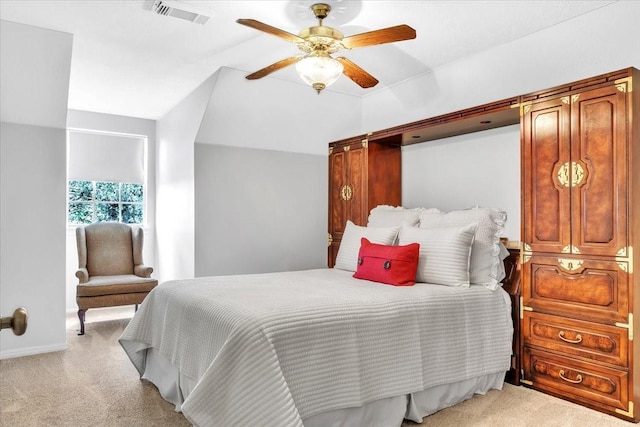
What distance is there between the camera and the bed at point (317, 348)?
200 centimetres

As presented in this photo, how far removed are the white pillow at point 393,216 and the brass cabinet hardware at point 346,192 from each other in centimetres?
58

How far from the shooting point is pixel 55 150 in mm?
3963

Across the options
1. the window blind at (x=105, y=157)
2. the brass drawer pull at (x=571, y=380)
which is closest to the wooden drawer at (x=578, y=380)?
the brass drawer pull at (x=571, y=380)

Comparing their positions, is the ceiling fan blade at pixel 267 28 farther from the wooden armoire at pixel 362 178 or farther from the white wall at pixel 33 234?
the white wall at pixel 33 234

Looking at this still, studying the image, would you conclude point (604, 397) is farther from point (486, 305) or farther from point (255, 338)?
point (255, 338)

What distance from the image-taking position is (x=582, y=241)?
9.07 feet

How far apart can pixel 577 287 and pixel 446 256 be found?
81 centimetres

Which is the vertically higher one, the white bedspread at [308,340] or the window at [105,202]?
the window at [105,202]

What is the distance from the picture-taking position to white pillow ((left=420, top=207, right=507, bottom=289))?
3.10 m

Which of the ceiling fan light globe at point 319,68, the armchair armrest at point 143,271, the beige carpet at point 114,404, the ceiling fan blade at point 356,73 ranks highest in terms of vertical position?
the ceiling fan blade at point 356,73

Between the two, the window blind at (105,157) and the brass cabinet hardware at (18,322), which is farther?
the window blind at (105,157)

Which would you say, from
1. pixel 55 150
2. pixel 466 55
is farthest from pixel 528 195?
pixel 55 150

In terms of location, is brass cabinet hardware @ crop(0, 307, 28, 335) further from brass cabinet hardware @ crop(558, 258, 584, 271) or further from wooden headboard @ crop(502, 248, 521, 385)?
wooden headboard @ crop(502, 248, 521, 385)

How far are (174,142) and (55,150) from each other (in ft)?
5.19
